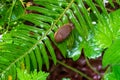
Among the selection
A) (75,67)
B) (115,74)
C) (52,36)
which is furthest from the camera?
(75,67)

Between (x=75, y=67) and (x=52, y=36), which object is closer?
(x=52, y=36)

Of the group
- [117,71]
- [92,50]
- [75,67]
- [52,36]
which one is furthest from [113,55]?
[75,67]

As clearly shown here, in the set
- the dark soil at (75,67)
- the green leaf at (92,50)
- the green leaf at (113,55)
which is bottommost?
the dark soil at (75,67)

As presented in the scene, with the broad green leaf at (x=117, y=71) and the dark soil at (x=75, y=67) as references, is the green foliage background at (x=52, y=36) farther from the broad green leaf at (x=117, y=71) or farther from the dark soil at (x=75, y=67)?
the dark soil at (x=75, y=67)

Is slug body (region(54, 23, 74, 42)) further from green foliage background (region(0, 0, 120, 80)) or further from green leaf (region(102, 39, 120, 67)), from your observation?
green leaf (region(102, 39, 120, 67))

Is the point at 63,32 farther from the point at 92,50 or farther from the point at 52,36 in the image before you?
the point at 92,50

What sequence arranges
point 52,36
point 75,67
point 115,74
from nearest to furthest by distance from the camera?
point 115,74 → point 52,36 → point 75,67

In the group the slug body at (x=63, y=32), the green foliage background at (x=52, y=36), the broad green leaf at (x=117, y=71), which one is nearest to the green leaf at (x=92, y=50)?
the green foliage background at (x=52, y=36)

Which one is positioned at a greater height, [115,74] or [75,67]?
[115,74]

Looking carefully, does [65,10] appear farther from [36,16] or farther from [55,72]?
[55,72]
